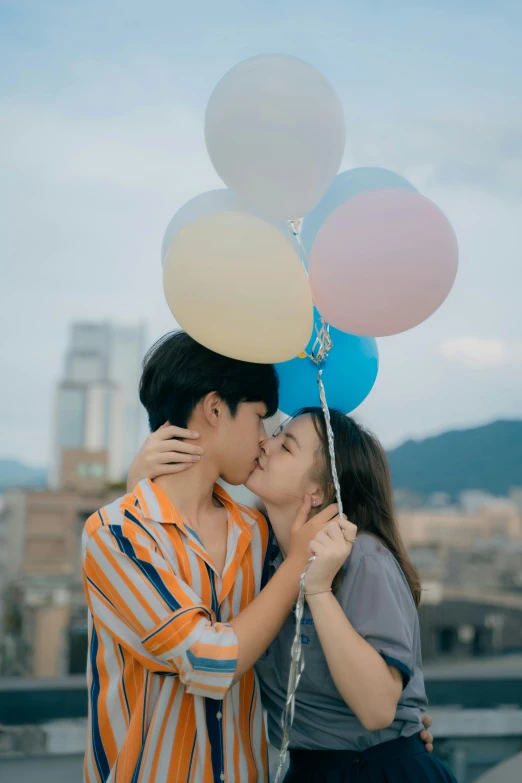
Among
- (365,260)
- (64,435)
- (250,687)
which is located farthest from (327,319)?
(64,435)

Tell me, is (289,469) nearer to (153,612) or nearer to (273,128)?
(153,612)

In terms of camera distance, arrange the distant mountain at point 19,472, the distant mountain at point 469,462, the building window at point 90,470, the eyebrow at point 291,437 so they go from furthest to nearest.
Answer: the distant mountain at point 19,472, the building window at point 90,470, the distant mountain at point 469,462, the eyebrow at point 291,437

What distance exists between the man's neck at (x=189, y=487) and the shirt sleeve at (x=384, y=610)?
329 millimetres

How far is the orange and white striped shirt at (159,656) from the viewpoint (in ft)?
3.90

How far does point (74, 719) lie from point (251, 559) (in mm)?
1458

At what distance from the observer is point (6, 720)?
2.48 meters

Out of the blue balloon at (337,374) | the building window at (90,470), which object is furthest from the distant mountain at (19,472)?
the blue balloon at (337,374)

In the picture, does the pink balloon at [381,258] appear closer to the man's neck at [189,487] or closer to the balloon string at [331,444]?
the balloon string at [331,444]

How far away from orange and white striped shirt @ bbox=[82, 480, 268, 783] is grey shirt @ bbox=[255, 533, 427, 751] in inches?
3.4

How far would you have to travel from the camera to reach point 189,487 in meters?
1.43

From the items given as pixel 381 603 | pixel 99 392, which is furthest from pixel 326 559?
pixel 99 392

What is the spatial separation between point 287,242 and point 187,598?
64cm

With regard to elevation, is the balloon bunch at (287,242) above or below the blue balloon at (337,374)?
above

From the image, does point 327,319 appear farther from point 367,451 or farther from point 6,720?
point 6,720
